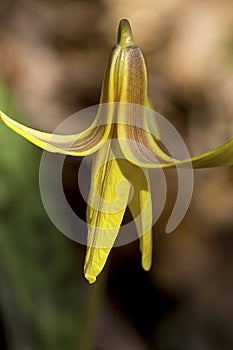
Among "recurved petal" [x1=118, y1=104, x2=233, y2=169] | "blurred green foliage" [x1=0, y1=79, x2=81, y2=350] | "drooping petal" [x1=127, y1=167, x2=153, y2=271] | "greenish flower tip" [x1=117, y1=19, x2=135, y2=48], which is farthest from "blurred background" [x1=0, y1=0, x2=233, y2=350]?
"greenish flower tip" [x1=117, y1=19, x2=135, y2=48]

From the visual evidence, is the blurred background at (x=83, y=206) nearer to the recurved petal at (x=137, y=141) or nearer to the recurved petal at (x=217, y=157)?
the recurved petal at (x=137, y=141)

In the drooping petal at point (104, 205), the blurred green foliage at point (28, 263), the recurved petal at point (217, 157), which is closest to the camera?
the recurved petal at point (217, 157)

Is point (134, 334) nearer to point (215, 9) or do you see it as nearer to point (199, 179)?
point (199, 179)

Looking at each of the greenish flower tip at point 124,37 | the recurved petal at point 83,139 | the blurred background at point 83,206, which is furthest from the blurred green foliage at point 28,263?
the greenish flower tip at point 124,37

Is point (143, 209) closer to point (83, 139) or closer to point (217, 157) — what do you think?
point (83, 139)

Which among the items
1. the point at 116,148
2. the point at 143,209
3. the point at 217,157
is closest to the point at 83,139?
the point at 116,148

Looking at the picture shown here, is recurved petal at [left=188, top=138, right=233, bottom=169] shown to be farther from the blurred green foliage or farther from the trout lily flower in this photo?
the blurred green foliage

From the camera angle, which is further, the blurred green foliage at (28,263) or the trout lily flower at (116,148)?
the blurred green foliage at (28,263)

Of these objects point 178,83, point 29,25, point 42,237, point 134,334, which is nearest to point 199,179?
point 178,83
